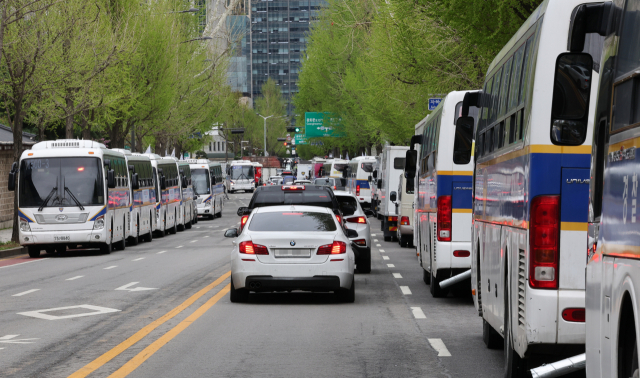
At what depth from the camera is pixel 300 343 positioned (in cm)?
1050

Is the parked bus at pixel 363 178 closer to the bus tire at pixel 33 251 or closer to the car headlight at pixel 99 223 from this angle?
the car headlight at pixel 99 223

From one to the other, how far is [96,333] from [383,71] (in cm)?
2021

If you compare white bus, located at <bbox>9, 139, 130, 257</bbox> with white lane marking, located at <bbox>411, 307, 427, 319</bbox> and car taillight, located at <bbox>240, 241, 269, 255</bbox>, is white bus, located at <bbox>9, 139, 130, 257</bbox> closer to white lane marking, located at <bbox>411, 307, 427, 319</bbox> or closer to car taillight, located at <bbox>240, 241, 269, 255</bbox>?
car taillight, located at <bbox>240, 241, 269, 255</bbox>

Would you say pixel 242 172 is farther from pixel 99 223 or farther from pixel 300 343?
pixel 300 343

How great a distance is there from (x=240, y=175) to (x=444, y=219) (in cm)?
8841

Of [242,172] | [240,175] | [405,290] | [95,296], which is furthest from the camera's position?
[240,175]

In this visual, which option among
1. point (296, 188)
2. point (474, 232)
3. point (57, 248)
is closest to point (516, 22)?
point (296, 188)

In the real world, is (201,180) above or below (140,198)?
above

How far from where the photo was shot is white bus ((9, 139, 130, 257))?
27062 mm

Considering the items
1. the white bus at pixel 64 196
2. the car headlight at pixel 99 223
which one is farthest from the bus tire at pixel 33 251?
the car headlight at pixel 99 223

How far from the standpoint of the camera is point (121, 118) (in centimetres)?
4656

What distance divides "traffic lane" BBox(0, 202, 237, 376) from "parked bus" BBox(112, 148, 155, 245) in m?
4.97

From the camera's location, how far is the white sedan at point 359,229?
19938mm

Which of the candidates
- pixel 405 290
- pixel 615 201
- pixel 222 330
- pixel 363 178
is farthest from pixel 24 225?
pixel 363 178
